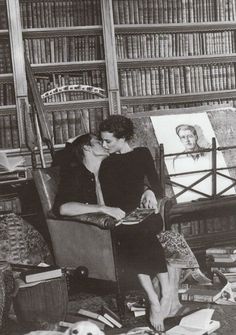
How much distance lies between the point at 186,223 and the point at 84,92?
133 centimetres

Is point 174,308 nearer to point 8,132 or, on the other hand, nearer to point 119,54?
point 8,132

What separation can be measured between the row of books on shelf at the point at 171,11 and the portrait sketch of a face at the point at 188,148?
860mm

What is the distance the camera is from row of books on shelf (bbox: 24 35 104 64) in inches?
163

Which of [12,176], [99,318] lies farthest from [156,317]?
[12,176]

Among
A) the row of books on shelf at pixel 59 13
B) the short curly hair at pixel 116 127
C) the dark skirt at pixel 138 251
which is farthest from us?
the row of books on shelf at pixel 59 13

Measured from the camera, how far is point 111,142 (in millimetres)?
3209

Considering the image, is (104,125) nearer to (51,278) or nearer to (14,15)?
(51,278)

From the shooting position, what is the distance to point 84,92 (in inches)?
168

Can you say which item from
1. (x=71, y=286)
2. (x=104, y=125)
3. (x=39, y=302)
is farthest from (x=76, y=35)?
(x=39, y=302)

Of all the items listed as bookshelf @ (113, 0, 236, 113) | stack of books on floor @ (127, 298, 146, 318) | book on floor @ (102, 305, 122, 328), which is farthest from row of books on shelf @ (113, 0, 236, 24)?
book on floor @ (102, 305, 122, 328)

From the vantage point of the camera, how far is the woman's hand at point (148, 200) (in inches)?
120

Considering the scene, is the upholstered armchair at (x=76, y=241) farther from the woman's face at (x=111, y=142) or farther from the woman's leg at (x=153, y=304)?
the woman's face at (x=111, y=142)

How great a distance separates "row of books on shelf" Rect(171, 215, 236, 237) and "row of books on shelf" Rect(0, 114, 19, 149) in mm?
1426

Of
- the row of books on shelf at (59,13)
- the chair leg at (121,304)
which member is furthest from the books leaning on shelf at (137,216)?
the row of books on shelf at (59,13)
